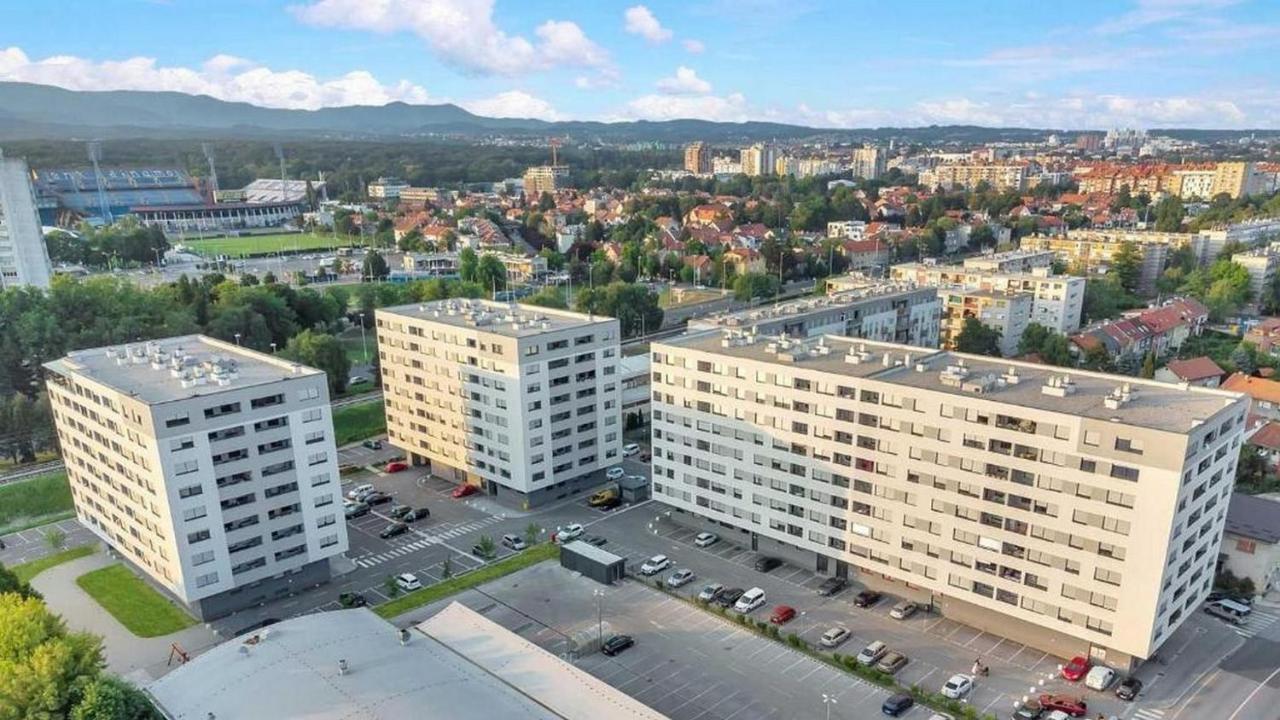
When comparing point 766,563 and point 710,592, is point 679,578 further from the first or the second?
point 766,563

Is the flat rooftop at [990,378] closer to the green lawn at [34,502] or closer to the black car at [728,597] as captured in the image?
the black car at [728,597]

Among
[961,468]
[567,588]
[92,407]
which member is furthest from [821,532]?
[92,407]

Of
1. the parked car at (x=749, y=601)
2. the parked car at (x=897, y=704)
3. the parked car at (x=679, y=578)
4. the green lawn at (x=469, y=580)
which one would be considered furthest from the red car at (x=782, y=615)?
the green lawn at (x=469, y=580)

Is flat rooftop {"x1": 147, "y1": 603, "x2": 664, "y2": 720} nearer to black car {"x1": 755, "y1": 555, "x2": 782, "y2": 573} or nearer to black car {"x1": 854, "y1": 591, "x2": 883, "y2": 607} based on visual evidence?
black car {"x1": 854, "y1": 591, "x2": 883, "y2": 607}

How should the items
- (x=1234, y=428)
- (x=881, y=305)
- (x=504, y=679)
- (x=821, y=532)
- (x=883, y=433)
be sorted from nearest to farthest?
(x=504, y=679) → (x=1234, y=428) → (x=883, y=433) → (x=821, y=532) → (x=881, y=305)

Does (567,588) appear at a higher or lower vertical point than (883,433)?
lower

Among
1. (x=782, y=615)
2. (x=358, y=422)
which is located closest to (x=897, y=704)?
(x=782, y=615)

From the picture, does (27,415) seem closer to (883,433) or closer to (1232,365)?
(883,433)
